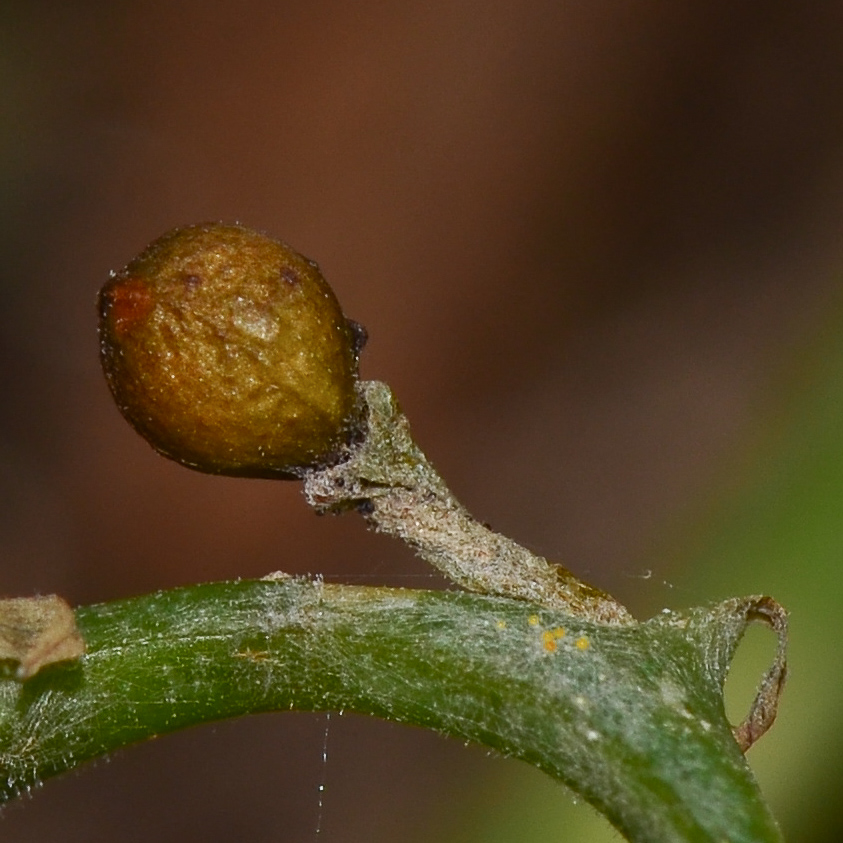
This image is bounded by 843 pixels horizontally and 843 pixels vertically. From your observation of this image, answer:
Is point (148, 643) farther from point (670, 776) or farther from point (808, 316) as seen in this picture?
point (808, 316)

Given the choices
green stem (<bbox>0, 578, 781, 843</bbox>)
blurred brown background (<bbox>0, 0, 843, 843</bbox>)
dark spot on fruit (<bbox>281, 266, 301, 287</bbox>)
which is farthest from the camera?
blurred brown background (<bbox>0, 0, 843, 843</bbox>)

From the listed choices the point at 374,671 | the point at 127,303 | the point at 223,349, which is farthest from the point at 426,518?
the point at 127,303

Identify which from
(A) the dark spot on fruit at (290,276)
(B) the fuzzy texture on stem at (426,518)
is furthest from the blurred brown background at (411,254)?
(A) the dark spot on fruit at (290,276)

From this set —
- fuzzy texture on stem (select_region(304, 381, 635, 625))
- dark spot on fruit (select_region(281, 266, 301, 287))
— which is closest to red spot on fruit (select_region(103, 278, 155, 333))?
dark spot on fruit (select_region(281, 266, 301, 287))

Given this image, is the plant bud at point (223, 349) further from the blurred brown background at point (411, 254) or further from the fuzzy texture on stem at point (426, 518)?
the blurred brown background at point (411, 254)

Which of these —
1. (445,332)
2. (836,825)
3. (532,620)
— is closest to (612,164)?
(445,332)

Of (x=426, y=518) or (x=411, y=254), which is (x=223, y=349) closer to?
(x=426, y=518)

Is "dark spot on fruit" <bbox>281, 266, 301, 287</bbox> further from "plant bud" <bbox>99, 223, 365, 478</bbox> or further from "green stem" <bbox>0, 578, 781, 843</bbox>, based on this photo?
"green stem" <bbox>0, 578, 781, 843</bbox>
